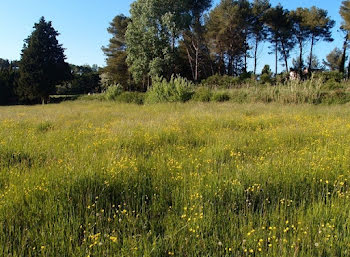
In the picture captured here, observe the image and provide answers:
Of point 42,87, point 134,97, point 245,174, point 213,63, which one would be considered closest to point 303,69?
point 213,63

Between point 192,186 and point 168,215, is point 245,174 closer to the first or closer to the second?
point 192,186

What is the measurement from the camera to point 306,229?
191cm

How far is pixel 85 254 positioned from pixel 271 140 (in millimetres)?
4257

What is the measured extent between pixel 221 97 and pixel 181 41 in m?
20.4

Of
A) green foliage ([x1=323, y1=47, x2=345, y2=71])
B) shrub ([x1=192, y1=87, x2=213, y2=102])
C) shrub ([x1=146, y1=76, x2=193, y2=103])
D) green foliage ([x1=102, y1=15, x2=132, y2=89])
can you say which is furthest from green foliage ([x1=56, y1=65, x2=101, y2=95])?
green foliage ([x1=323, y1=47, x2=345, y2=71])

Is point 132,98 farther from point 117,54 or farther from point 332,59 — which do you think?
point 332,59

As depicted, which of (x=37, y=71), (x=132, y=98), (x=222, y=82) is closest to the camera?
(x=132, y=98)

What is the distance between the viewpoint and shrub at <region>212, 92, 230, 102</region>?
604 inches

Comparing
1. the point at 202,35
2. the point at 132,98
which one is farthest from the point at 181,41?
the point at 132,98

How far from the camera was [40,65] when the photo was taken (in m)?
30.3

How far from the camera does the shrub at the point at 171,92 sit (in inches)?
642

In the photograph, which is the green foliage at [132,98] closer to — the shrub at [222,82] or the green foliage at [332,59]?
the shrub at [222,82]

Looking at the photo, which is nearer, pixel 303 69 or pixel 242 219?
pixel 242 219

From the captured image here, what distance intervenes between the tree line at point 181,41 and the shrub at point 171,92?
9.41 meters
